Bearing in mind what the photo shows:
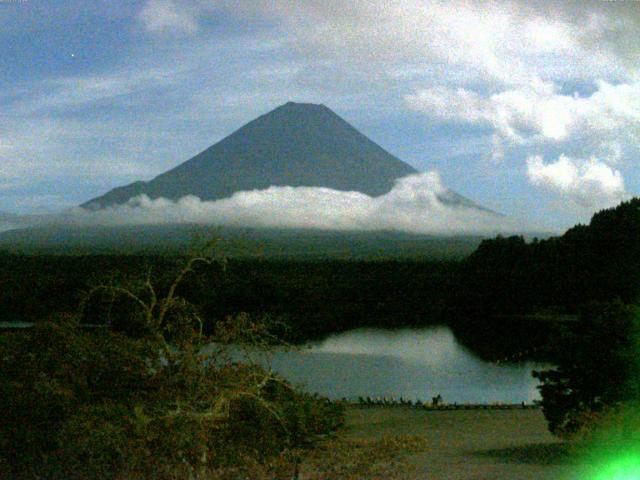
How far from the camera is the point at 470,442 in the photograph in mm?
10828

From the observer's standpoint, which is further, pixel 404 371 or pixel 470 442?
pixel 404 371

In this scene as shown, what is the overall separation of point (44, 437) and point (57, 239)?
342ft

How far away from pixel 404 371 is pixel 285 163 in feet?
296

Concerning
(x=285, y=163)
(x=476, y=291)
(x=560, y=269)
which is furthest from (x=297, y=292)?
(x=285, y=163)

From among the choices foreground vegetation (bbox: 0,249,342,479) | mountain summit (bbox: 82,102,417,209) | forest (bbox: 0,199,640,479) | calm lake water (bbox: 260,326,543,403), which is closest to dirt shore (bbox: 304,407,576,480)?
forest (bbox: 0,199,640,479)

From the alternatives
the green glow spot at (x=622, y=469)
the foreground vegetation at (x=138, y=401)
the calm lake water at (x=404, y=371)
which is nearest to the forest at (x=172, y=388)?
the foreground vegetation at (x=138, y=401)

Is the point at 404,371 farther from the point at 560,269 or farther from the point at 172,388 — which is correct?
the point at 172,388

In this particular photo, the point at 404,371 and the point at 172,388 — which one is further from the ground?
the point at 172,388

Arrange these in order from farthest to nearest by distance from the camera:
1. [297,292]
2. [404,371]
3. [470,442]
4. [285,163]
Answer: [285,163] < [297,292] < [404,371] < [470,442]

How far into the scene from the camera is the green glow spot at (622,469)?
22.6 ft

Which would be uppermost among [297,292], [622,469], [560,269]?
[560,269]

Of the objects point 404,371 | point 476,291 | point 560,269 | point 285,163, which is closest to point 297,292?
point 476,291

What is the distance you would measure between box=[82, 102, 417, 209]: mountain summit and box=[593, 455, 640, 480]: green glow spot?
102 meters

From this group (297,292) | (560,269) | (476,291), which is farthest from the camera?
(476,291)
